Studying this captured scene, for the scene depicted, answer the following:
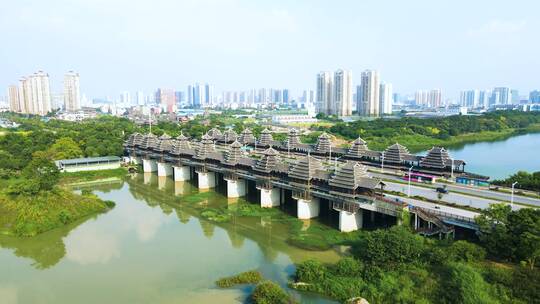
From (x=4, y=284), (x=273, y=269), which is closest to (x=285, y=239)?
(x=273, y=269)

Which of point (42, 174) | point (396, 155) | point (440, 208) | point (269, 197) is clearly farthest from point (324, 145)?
point (42, 174)

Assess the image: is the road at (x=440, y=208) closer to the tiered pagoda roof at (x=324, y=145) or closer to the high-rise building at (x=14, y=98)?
the tiered pagoda roof at (x=324, y=145)

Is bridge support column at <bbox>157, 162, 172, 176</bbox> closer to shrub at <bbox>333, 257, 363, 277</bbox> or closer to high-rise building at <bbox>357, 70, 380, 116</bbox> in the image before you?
shrub at <bbox>333, 257, 363, 277</bbox>

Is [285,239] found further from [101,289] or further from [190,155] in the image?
[190,155]

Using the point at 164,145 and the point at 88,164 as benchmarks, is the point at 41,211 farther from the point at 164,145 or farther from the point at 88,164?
the point at 88,164

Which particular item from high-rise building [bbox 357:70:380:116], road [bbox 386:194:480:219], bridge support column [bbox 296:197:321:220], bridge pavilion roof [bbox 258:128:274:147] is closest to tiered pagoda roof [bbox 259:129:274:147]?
bridge pavilion roof [bbox 258:128:274:147]

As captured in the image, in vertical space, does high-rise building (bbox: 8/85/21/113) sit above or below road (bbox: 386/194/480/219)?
above
